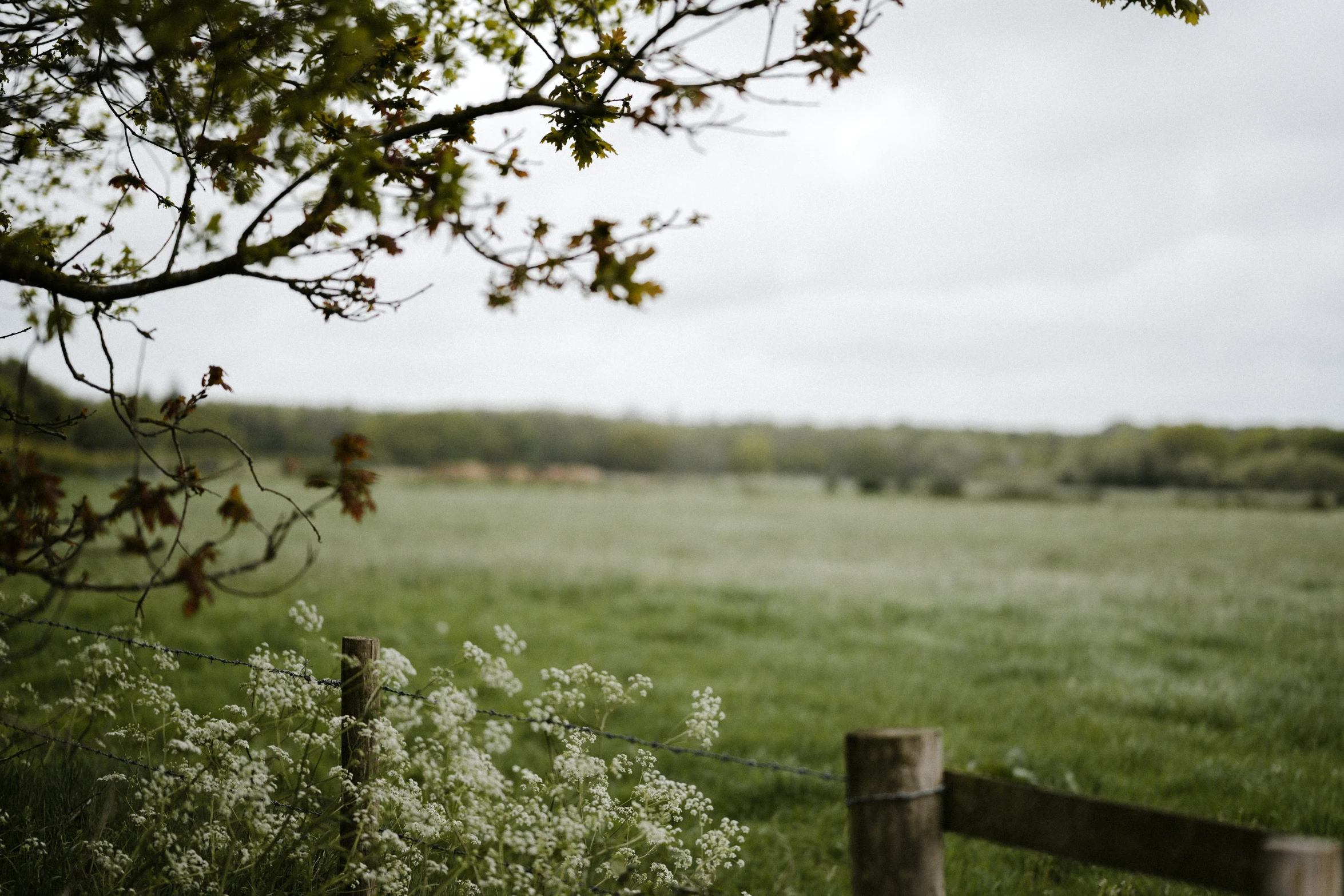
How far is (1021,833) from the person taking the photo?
6.99ft

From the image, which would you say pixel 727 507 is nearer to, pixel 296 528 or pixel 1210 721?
pixel 296 528

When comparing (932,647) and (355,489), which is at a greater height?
(355,489)

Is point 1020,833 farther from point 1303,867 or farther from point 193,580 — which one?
point 193,580

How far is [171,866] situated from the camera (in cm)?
302

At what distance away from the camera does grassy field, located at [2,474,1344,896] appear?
623 centimetres

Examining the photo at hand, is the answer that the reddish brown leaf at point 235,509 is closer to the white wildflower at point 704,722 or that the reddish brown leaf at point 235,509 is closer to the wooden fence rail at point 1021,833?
the white wildflower at point 704,722

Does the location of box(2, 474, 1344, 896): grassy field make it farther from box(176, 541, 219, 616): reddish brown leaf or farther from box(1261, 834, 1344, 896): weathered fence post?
box(176, 541, 219, 616): reddish brown leaf

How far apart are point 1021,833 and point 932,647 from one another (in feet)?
32.6

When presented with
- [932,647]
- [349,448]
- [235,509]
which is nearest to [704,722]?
[349,448]

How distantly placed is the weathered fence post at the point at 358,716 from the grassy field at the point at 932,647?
6.55ft

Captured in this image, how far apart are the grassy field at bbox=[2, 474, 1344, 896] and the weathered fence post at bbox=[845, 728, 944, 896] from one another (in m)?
1.69

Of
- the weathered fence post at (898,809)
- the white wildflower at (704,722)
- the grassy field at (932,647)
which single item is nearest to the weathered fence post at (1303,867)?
the weathered fence post at (898,809)

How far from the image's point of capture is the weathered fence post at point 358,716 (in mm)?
3406

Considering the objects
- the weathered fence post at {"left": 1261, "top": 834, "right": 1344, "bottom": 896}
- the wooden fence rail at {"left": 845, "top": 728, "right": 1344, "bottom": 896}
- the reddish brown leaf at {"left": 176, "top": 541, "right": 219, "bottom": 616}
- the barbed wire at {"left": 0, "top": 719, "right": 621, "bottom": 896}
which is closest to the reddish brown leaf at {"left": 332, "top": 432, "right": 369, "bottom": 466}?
the reddish brown leaf at {"left": 176, "top": 541, "right": 219, "bottom": 616}
